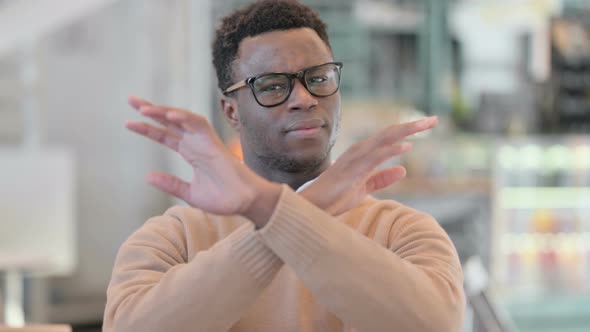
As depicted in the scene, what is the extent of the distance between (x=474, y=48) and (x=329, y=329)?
515 cm

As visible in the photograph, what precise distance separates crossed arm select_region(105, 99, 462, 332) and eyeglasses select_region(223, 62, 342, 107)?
0.52 ft

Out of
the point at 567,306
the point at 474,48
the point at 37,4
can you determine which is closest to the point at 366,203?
the point at 37,4

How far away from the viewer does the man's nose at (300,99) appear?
1066 mm

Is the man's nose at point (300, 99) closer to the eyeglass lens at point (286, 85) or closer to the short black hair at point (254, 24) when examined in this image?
the eyeglass lens at point (286, 85)

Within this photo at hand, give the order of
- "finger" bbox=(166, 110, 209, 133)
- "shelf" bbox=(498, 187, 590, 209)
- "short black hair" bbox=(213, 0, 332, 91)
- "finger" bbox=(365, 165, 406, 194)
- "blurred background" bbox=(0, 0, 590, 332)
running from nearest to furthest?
"finger" bbox=(166, 110, 209, 133) → "finger" bbox=(365, 165, 406, 194) → "short black hair" bbox=(213, 0, 332, 91) → "blurred background" bbox=(0, 0, 590, 332) → "shelf" bbox=(498, 187, 590, 209)

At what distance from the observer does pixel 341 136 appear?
16.0 feet

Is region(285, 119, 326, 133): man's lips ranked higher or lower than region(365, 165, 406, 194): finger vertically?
higher

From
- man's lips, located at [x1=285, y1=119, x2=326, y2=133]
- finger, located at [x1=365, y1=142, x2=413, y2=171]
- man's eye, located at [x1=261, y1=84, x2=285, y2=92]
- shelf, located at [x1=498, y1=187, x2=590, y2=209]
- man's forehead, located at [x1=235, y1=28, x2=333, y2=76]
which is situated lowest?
shelf, located at [x1=498, y1=187, x2=590, y2=209]

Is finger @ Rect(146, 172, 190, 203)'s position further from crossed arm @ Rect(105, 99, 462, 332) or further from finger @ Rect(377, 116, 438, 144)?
finger @ Rect(377, 116, 438, 144)

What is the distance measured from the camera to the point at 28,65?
451 cm

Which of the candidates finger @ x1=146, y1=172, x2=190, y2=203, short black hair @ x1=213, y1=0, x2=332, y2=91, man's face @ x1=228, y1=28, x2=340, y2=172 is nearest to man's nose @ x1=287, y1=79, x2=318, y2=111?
man's face @ x1=228, y1=28, x2=340, y2=172

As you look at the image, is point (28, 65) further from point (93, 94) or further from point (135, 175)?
point (135, 175)

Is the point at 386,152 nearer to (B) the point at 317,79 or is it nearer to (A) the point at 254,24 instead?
(B) the point at 317,79

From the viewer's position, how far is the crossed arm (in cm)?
90
